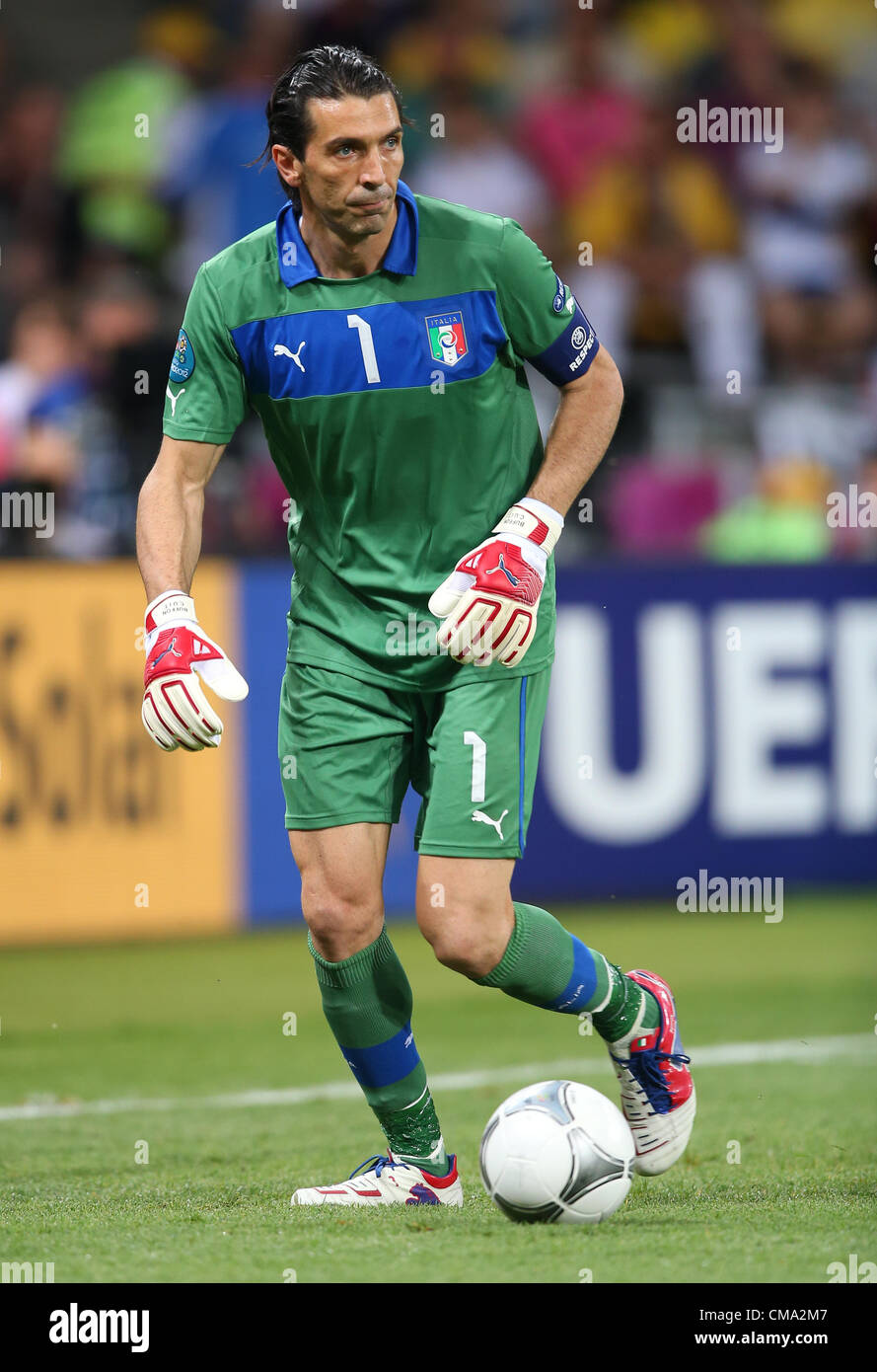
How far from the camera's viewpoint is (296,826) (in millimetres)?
4750

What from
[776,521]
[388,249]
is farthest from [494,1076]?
[776,521]

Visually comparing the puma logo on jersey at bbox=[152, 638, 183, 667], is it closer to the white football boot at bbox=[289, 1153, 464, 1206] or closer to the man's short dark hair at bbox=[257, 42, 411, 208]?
the man's short dark hair at bbox=[257, 42, 411, 208]

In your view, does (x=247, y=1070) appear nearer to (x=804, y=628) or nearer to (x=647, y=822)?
(x=647, y=822)

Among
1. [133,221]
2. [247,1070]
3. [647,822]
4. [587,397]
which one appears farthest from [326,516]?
[133,221]

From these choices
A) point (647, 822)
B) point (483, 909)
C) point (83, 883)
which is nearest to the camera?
point (483, 909)

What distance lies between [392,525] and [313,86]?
100 centimetres

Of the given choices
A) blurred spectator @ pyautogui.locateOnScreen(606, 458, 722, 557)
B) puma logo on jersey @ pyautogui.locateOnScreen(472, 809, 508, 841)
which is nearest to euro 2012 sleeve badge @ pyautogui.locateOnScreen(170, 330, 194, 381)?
puma logo on jersey @ pyautogui.locateOnScreen(472, 809, 508, 841)

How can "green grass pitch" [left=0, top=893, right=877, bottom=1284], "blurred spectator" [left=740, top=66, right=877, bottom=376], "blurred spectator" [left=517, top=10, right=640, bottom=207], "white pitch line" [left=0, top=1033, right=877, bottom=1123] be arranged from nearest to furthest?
"green grass pitch" [left=0, top=893, right=877, bottom=1284]
"white pitch line" [left=0, top=1033, right=877, bottom=1123]
"blurred spectator" [left=740, top=66, right=877, bottom=376]
"blurred spectator" [left=517, top=10, right=640, bottom=207]

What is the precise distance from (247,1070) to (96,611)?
2815mm

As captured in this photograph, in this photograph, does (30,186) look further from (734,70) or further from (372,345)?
(372,345)

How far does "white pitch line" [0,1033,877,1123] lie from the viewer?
6.13m

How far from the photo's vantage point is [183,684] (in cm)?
439

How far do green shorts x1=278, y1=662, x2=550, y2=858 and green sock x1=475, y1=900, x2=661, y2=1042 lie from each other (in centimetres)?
20

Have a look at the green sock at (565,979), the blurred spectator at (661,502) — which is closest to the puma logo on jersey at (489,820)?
the green sock at (565,979)
